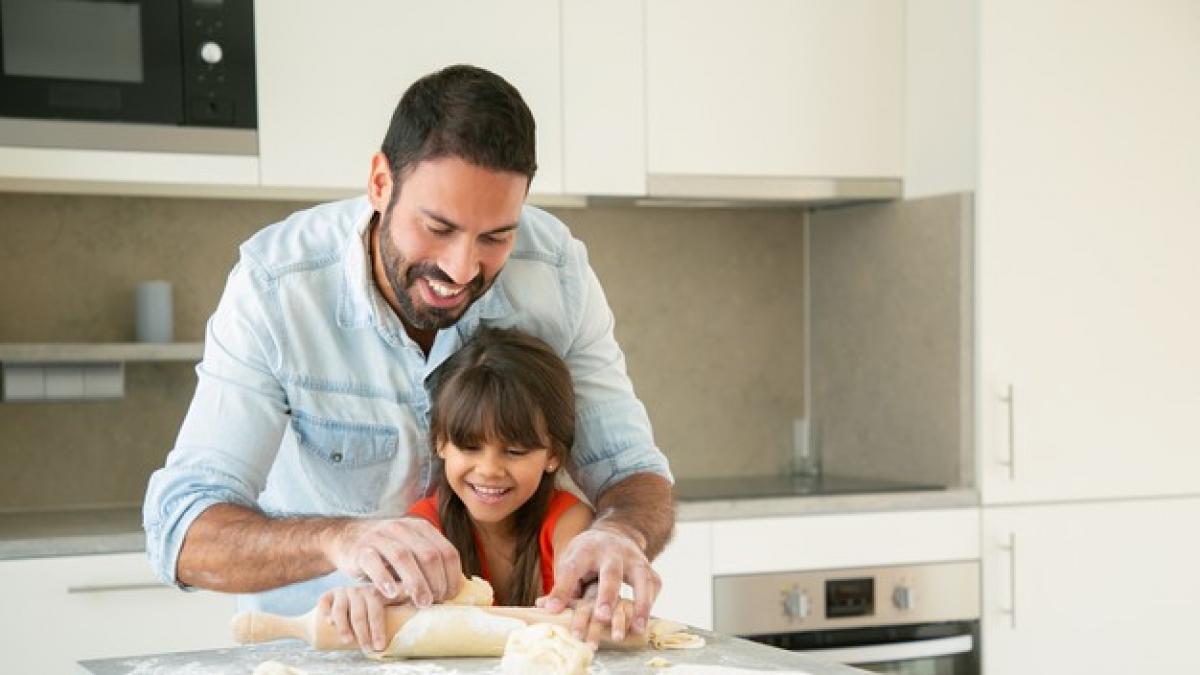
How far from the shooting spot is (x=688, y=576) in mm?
3047

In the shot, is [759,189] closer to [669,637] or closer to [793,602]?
[793,602]

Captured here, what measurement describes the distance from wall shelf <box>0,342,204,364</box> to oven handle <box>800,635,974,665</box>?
127cm

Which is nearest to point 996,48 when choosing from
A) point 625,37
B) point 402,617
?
point 625,37

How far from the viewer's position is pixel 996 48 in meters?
3.23

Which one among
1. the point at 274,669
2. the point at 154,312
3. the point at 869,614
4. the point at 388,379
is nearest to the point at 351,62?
the point at 154,312

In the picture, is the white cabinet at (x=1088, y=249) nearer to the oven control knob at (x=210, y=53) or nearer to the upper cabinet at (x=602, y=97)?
the upper cabinet at (x=602, y=97)

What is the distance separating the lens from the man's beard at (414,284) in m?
1.83

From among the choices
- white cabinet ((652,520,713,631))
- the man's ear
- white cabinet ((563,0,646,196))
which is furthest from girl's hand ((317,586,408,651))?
white cabinet ((563,0,646,196))

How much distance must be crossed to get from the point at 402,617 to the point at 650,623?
27 centimetres

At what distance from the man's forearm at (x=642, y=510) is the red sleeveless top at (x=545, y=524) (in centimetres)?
5

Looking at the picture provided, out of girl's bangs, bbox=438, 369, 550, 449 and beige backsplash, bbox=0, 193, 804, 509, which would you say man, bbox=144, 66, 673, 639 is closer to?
girl's bangs, bbox=438, 369, 550, 449

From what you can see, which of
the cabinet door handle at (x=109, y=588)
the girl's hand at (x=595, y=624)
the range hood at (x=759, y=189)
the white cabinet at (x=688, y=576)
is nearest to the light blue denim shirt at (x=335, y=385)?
the girl's hand at (x=595, y=624)

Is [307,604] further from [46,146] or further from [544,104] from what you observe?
[544,104]

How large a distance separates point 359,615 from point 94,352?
148 centimetres
